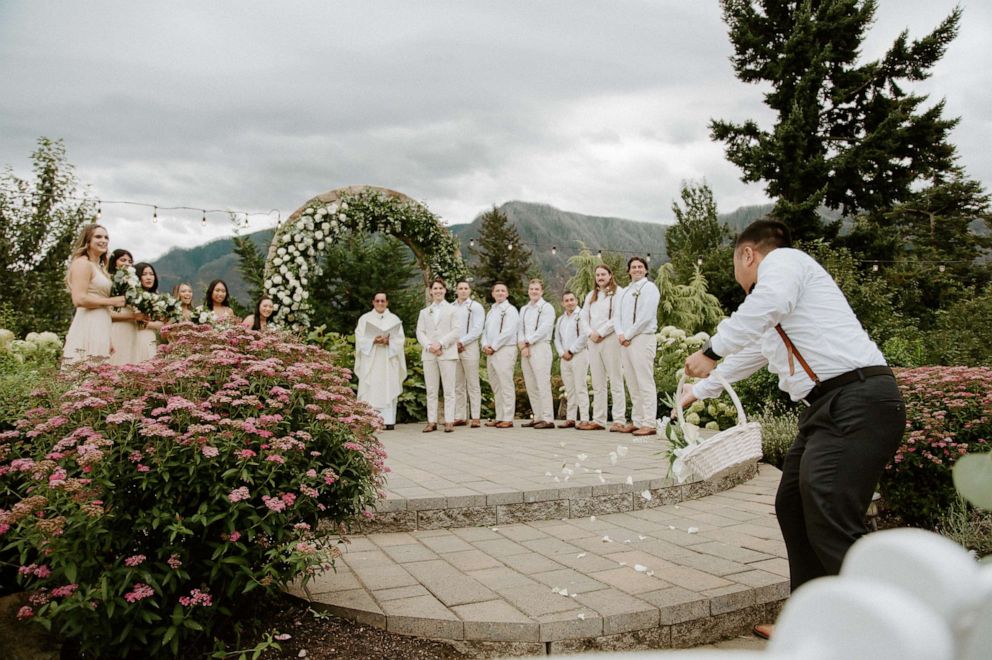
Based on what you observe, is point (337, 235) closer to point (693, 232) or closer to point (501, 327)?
point (501, 327)

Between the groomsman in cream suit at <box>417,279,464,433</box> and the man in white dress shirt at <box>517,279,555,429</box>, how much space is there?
3.43ft

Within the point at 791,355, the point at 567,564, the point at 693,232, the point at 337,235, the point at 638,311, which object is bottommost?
the point at 567,564

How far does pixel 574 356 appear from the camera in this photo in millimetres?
10633

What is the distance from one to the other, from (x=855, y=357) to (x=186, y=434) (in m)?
2.81

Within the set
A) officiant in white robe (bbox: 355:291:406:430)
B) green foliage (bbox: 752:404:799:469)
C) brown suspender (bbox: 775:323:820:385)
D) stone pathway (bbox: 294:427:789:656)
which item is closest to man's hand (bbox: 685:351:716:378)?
brown suspender (bbox: 775:323:820:385)

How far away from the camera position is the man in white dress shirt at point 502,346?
10.6 metres

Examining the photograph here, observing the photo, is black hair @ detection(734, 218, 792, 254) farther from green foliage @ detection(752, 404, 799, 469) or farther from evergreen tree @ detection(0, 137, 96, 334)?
evergreen tree @ detection(0, 137, 96, 334)

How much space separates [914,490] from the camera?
16.5 ft

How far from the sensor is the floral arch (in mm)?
11242

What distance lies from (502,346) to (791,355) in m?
7.80

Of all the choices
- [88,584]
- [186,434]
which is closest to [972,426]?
[186,434]

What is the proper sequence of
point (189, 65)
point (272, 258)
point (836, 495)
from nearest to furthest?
point (836, 495) → point (189, 65) → point (272, 258)

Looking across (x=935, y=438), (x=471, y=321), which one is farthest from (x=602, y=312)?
(x=935, y=438)

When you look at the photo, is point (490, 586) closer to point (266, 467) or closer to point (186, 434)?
point (266, 467)
